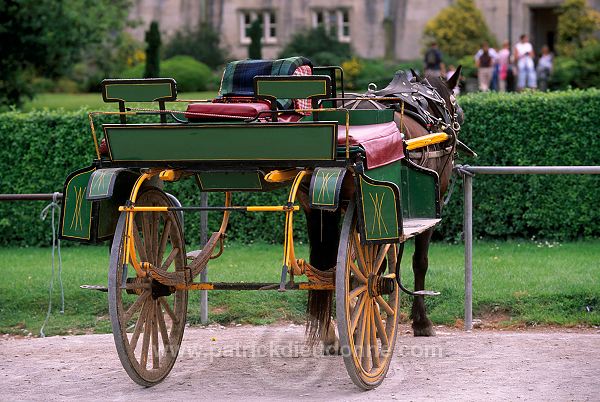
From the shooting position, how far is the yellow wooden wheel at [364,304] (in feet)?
24.2

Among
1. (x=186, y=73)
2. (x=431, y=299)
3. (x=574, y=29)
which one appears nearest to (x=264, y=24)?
(x=186, y=73)

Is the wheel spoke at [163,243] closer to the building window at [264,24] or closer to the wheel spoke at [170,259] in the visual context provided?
the wheel spoke at [170,259]

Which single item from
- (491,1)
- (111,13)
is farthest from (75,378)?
(491,1)

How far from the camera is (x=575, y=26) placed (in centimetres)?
4038

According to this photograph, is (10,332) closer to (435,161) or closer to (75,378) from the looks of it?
(75,378)

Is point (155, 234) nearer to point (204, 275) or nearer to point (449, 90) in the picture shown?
point (204, 275)

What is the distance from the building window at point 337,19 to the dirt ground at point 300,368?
36.2m

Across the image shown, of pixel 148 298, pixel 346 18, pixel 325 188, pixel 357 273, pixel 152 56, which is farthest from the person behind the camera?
pixel 346 18

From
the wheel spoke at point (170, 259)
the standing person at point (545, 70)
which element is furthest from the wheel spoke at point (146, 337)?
the standing person at point (545, 70)

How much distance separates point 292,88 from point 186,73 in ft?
107

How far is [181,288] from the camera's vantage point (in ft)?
26.9

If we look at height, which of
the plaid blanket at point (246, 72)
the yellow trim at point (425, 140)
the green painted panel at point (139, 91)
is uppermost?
the plaid blanket at point (246, 72)

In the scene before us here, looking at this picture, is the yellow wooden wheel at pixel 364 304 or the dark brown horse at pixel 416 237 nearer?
the yellow wooden wheel at pixel 364 304

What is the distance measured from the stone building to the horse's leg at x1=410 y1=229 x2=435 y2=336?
33383 mm
